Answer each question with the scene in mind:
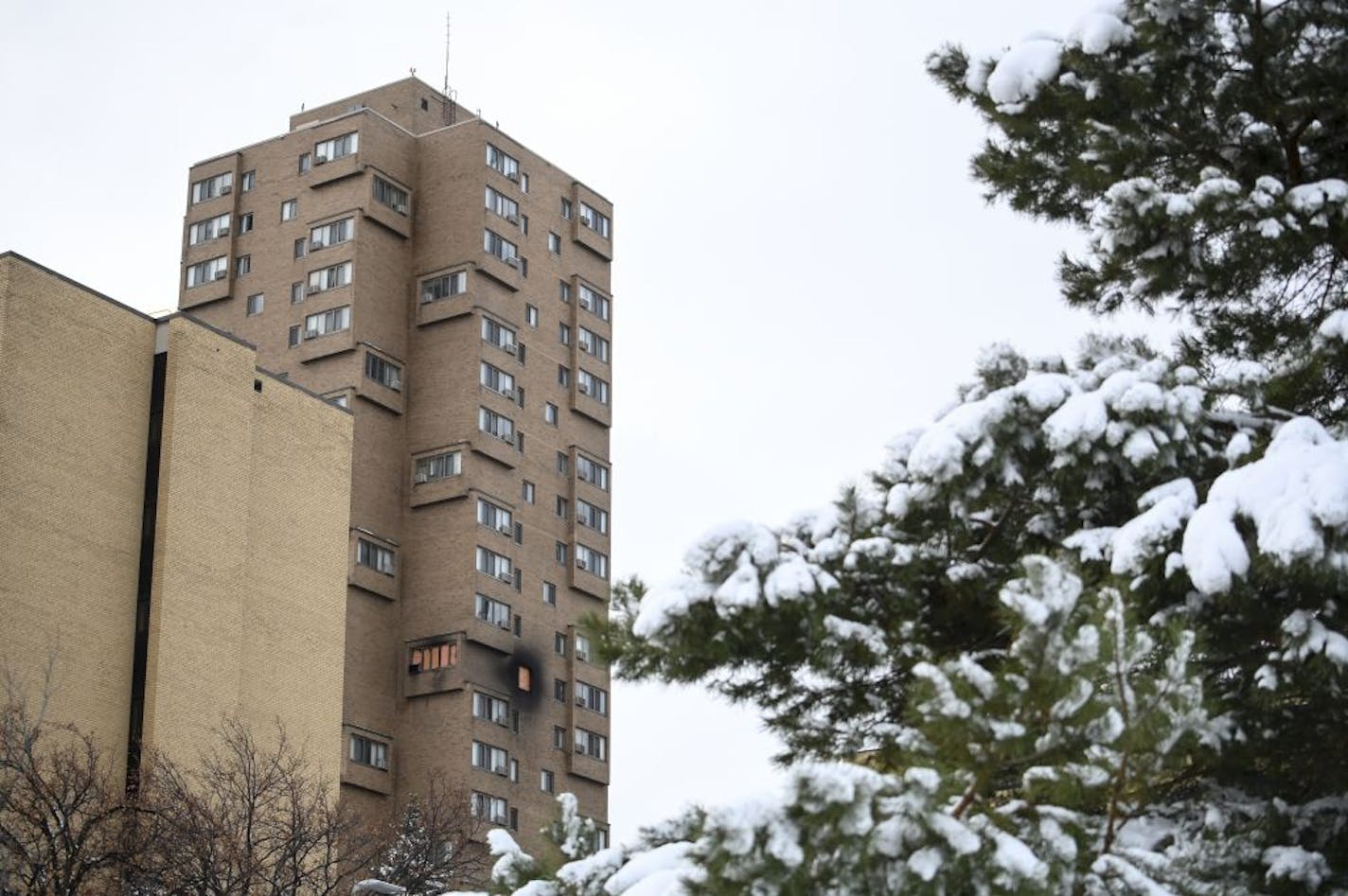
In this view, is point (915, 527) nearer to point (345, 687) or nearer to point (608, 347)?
point (345, 687)

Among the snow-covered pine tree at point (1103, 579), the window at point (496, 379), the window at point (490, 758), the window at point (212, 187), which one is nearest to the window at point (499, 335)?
the window at point (496, 379)

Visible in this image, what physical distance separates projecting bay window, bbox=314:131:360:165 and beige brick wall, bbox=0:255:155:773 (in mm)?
19573

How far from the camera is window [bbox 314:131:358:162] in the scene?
7469cm

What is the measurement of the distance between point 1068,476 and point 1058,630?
2415 mm

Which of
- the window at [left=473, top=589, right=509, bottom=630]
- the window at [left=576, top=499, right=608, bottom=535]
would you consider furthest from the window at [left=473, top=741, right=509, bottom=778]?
the window at [left=576, top=499, right=608, bottom=535]

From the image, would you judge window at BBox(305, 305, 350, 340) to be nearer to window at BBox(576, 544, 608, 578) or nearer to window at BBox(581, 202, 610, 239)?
window at BBox(576, 544, 608, 578)

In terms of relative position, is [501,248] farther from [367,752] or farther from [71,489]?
[71,489]

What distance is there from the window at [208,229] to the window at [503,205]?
404 inches

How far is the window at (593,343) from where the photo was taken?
79375 millimetres

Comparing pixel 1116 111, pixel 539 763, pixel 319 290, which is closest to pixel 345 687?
pixel 539 763

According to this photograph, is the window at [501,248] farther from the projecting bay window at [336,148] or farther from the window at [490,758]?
the window at [490,758]

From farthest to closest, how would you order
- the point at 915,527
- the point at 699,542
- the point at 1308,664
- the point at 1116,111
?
1. the point at 1116,111
2. the point at 915,527
3. the point at 699,542
4. the point at 1308,664

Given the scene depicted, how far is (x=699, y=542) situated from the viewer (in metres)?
10.4

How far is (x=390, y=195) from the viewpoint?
75.3 meters
